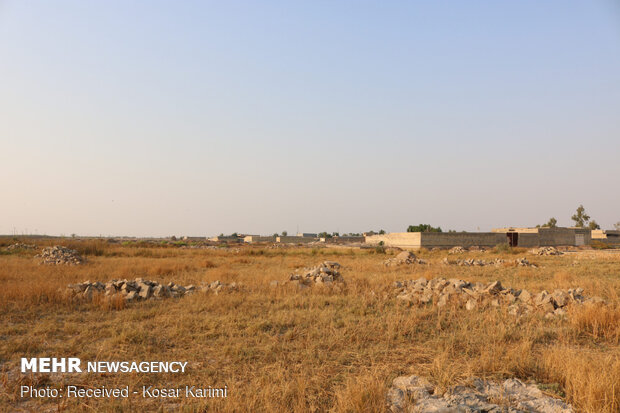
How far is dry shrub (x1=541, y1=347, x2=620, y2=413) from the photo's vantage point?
435 cm

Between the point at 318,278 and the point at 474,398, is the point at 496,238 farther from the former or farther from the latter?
the point at 474,398

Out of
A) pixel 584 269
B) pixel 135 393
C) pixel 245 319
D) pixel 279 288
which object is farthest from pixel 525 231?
pixel 135 393

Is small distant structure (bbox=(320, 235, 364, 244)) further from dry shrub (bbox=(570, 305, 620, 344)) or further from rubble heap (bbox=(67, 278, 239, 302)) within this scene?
dry shrub (bbox=(570, 305, 620, 344))

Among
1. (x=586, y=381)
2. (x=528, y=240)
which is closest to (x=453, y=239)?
(x=528, y=240)

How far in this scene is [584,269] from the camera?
21906 millimetres

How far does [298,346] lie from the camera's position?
278 inches

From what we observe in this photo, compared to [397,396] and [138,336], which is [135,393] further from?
[397,396]

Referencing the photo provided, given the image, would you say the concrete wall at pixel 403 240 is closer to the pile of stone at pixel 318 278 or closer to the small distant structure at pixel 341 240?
the small distant structure at pixel 341 240

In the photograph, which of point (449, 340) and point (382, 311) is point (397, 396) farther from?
point (382, 311)

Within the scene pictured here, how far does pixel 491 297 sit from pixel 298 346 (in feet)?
22.8

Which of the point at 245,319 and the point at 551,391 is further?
the point at 245,319

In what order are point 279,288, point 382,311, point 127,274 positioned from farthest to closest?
point 127,274 → point 279,288 → point 382,311

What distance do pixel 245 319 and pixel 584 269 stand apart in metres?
21.6

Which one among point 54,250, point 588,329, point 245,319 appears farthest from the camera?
point 54,250
